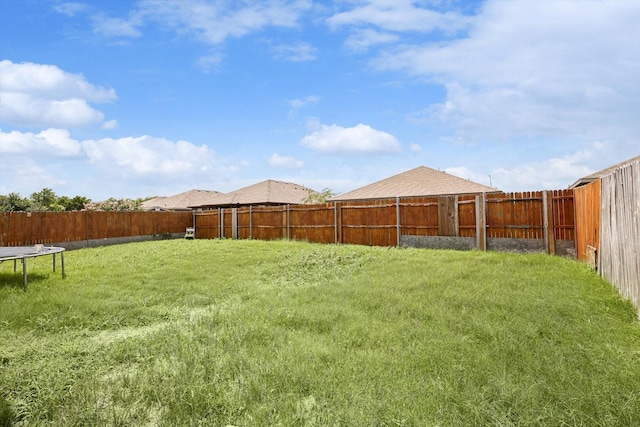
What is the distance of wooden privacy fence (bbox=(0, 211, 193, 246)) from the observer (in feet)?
Answer: 52.6

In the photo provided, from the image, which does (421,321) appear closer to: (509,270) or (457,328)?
(457,328)

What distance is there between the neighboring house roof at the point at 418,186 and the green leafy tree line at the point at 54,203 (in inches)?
1037

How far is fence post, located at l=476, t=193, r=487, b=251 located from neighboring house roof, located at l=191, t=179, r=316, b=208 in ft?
58.8

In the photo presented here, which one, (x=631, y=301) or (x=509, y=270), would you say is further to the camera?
(x=509, y=270)

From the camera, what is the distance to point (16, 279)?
8594mm

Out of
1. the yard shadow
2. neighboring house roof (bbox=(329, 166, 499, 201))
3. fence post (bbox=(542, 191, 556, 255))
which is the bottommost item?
the yard shadow

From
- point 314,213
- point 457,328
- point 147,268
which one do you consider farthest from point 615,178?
point 314,213

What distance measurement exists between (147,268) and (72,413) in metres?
7.69

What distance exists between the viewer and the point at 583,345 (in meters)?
4.02

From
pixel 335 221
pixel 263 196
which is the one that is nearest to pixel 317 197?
pixel 263 196

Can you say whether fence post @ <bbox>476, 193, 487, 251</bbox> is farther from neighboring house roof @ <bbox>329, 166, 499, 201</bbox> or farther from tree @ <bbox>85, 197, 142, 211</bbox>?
tree @ <bbox>85, 197, 142, 211</bbox>

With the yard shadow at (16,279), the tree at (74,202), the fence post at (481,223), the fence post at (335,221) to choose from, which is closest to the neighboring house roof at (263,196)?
the fence post at (335,221)

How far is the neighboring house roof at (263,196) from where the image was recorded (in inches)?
1130

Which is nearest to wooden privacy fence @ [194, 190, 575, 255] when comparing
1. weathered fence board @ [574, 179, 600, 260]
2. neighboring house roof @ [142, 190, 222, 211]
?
weathered fence board @ [574, 179, 600, 260]
